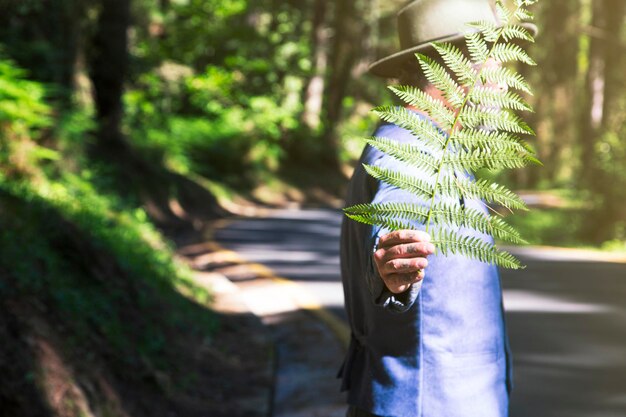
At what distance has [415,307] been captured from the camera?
3.12 m

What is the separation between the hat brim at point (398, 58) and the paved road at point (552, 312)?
15.4 feet

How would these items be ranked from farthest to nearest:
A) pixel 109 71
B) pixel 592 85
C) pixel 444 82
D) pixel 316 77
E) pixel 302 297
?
pixel 592 85
pixel 316 77
pixel 109 71
pixel 302 297
pixel 444 82

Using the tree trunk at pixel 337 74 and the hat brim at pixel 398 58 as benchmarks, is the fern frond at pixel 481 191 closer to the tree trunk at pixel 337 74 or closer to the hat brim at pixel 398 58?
the hat brim at pixel 398 58

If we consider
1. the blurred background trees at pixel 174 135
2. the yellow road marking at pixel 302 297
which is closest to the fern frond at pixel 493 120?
the blurred background trees at pixel 174 135

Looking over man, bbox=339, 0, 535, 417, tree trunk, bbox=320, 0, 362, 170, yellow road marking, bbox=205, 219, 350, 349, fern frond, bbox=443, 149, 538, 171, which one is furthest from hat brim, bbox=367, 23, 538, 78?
tree trunk, bbox=320, 0, 362, 170

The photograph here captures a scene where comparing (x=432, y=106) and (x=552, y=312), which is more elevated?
(x=432, y=106)

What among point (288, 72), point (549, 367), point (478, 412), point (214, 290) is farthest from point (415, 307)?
point (288, 72)

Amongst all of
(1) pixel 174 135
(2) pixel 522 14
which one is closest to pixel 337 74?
(1) pixel 174 135

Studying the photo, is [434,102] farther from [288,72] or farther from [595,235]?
[288,72]

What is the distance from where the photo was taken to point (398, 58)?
3.22 meters

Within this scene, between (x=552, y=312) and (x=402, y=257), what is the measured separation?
956 cm

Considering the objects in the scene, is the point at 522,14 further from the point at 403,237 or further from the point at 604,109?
the point at 604,109

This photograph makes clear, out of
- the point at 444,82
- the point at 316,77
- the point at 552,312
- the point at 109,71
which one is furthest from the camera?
the point at 316,77

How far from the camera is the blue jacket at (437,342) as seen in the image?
3119 mm
